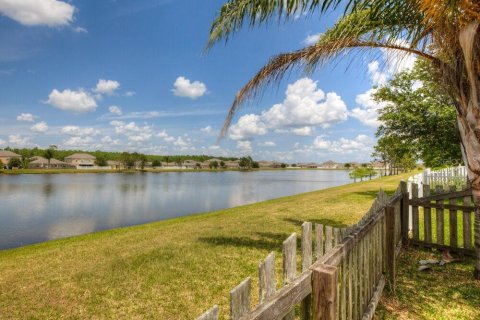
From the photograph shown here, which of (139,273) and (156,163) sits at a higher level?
(156,163)

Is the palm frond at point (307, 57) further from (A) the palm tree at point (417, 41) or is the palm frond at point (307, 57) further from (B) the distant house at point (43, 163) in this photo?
(B) the distant house at point (43, 163)

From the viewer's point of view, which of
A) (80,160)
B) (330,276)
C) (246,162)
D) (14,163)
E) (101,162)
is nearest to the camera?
(330,276)

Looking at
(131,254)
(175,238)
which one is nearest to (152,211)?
(175,238)

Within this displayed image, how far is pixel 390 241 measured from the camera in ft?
15.5

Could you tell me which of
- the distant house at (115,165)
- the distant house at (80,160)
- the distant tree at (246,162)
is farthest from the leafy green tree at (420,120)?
the distant tree at (246,162)

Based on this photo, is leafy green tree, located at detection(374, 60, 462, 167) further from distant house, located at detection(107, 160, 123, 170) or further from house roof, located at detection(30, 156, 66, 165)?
house roof, located at detection(30, 156, 66, 165)

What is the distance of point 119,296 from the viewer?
17.1ft

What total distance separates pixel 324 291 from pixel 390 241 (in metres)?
3.15

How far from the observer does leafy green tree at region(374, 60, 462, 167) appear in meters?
14.4

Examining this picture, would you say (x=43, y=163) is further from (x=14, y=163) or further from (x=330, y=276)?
(x=330, y=276)

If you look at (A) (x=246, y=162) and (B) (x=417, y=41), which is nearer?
(B) (x=417, y=41)

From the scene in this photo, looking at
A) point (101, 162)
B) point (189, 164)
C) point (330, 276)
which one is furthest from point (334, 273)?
point (189, 164)

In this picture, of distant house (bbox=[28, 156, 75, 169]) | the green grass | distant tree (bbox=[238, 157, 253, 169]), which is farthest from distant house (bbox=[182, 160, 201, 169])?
the green grass

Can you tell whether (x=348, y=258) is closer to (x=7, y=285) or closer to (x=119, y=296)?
(x=119, y=296)
